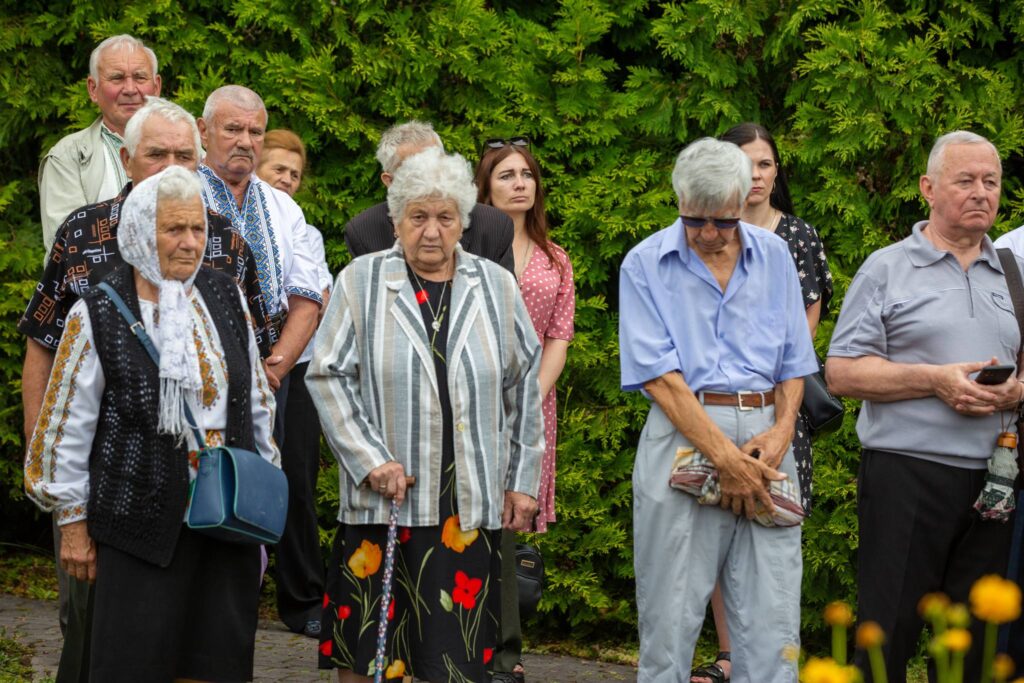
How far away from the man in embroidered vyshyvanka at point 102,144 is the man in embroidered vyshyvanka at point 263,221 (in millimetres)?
342

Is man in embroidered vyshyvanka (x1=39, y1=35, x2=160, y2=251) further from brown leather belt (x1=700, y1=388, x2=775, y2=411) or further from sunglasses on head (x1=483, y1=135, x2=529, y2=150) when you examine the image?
brown leather belt (x1=700, y1=388, x2=775, y2=411)

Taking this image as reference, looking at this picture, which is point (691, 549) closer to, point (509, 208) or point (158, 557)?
point (158, 557)

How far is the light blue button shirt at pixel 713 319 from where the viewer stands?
14.8ft

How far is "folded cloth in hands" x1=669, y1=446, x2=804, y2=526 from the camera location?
175 inches

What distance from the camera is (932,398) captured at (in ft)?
16.0

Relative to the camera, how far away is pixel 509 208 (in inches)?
240

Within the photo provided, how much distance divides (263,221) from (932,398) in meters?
2.73

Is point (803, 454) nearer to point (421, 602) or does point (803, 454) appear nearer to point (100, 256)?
point (421, 602)

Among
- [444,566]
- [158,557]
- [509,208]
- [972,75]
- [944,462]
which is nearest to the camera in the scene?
[158,557]

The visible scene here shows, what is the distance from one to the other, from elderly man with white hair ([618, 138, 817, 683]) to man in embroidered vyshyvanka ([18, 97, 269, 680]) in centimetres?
139

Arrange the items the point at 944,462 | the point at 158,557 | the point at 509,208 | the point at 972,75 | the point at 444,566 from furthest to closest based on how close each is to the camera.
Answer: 1. the point at 972,75
2. the point at 509,208
3. the point at 944,462
4. the point at 444,566
5. the point at 158,557

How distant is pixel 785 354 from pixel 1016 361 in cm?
96

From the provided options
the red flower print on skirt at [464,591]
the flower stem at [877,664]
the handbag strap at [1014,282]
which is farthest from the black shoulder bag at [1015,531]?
the red flower print on skirt at [464,591]

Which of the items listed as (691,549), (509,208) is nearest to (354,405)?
(691,549)
